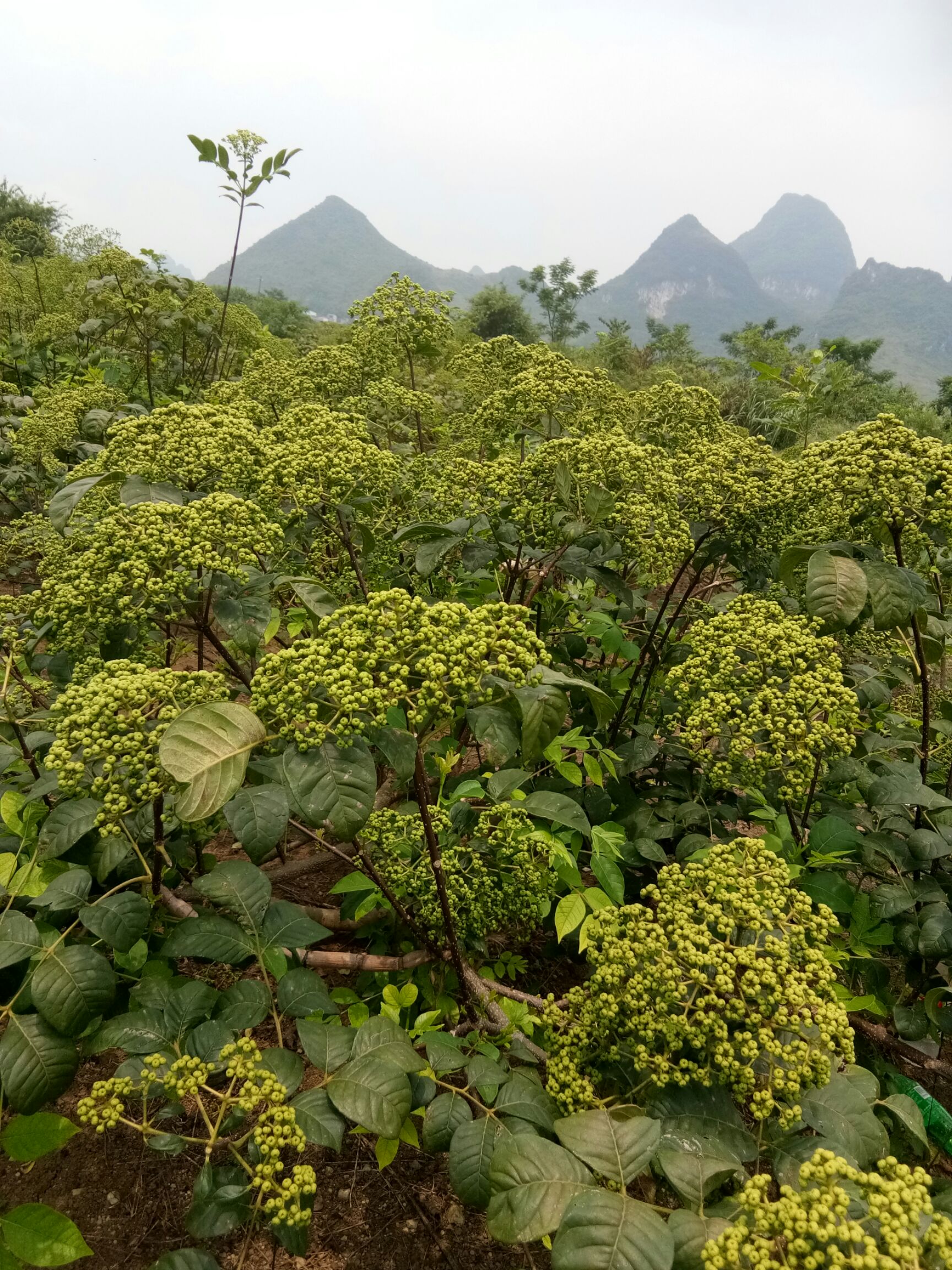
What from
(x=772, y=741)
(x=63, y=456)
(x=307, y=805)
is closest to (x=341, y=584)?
(x=307, y=805)

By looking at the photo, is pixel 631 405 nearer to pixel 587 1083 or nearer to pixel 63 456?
pixel 587 1083

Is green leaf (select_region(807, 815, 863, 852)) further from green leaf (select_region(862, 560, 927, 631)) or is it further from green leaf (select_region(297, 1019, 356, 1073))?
green leaf (select_region(297, 1019, 356, 1073))

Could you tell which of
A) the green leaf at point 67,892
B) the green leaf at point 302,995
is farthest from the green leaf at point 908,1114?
the green leaf at point 67,892

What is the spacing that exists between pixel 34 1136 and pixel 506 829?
1.72 metres

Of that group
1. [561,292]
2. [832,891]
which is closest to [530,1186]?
[832,891]

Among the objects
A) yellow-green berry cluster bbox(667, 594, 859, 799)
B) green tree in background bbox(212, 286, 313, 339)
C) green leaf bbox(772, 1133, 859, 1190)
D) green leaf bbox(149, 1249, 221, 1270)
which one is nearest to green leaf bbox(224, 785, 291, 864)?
green leaf bbox(149, 1249, 221, 1270)

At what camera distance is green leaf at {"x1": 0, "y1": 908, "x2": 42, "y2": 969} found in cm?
195

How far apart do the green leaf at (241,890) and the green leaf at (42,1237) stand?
888mm

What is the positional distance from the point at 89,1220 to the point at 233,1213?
1202mm

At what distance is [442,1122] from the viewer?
6.38 ft

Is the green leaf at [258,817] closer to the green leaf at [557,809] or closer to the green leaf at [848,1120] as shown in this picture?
the green leaf at [557,809]

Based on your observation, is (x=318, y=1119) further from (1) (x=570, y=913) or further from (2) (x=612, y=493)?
(2) (x=612, y=493)

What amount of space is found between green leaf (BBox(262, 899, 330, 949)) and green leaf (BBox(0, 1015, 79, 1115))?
25.9 inches

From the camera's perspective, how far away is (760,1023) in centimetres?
174
